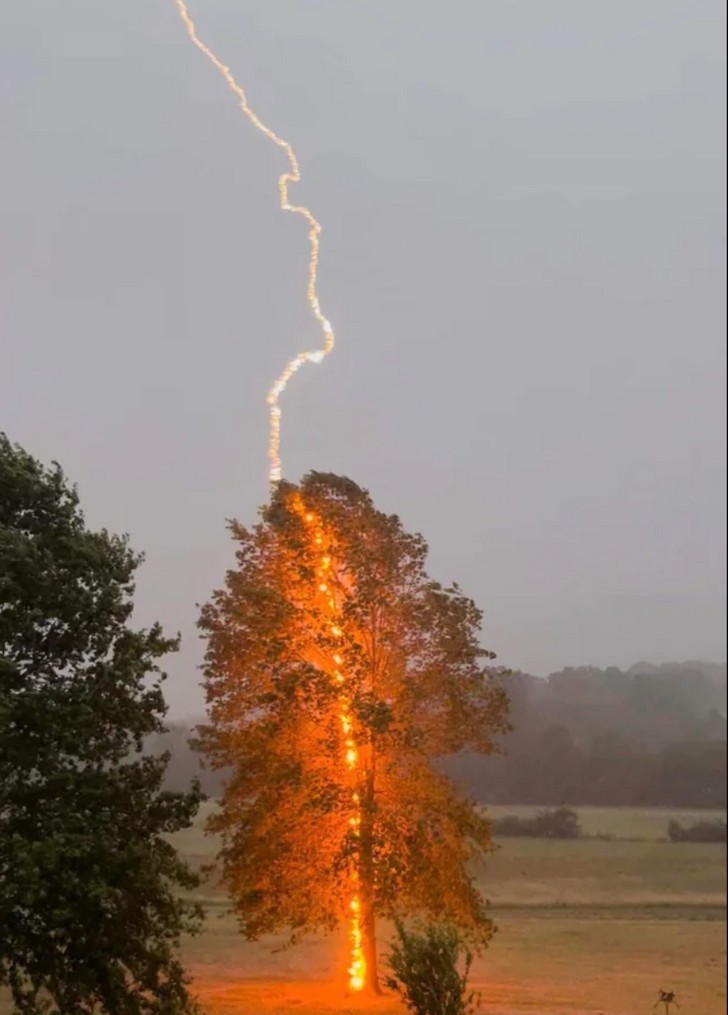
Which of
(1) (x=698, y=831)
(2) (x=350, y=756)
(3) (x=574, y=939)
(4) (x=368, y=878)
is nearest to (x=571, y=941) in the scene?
(3) (x=574, y=939)

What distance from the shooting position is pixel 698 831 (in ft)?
53.4

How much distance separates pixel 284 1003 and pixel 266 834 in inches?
76.6

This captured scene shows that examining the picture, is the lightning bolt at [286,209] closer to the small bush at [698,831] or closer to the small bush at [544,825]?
the small bush at [544,825]

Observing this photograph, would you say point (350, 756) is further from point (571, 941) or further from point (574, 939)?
point (574, 939)

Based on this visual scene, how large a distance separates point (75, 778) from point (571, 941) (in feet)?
31.1

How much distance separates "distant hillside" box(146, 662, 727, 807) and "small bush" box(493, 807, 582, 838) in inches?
8.5

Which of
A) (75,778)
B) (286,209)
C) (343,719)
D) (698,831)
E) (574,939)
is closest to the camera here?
(75,778)

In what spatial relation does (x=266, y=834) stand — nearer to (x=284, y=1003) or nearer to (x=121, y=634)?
(x=284, y=1003)

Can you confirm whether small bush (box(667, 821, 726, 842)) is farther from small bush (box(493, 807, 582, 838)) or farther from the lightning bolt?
the lightning bolt

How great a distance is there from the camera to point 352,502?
1344cm

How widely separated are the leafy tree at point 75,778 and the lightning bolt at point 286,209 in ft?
19.6

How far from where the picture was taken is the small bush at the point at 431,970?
9555mm

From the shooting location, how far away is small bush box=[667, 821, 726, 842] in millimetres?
16250

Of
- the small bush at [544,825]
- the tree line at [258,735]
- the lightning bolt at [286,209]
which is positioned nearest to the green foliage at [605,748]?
the small bush at [544,825]
